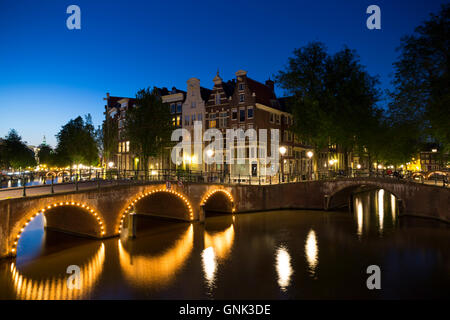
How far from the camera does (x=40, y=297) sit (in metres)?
11.5

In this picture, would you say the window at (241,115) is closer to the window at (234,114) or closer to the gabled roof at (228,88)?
the window at (234,114)

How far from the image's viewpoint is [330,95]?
34.8 m

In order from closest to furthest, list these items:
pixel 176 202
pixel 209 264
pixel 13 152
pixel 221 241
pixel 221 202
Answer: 1. pixel 209 264
2. pixel 221 241
3. pixel 176 202
4. pixel 221 202
5. pixel 13 152

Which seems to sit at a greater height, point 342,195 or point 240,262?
point 342,195

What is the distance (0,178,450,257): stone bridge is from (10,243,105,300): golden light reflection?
→ 2.91 m

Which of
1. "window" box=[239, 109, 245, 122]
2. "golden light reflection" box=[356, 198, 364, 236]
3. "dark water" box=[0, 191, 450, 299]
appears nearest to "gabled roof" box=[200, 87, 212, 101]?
"window" box=[239, 109, 245, 122]

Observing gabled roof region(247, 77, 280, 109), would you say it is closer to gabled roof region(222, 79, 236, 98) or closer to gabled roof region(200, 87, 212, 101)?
gabled roof region(222, 79, 236, 98)

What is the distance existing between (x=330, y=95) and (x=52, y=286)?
3268 cm

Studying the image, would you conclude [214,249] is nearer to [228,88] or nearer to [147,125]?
[147,125]

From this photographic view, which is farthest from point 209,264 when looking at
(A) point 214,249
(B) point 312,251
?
(B) point 312,251

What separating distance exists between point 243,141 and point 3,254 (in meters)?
29.6

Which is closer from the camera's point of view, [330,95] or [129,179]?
[129,179]

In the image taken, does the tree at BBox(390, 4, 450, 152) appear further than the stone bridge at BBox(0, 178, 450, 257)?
Yes

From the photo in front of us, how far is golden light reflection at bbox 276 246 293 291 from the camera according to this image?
1289 centimetres
